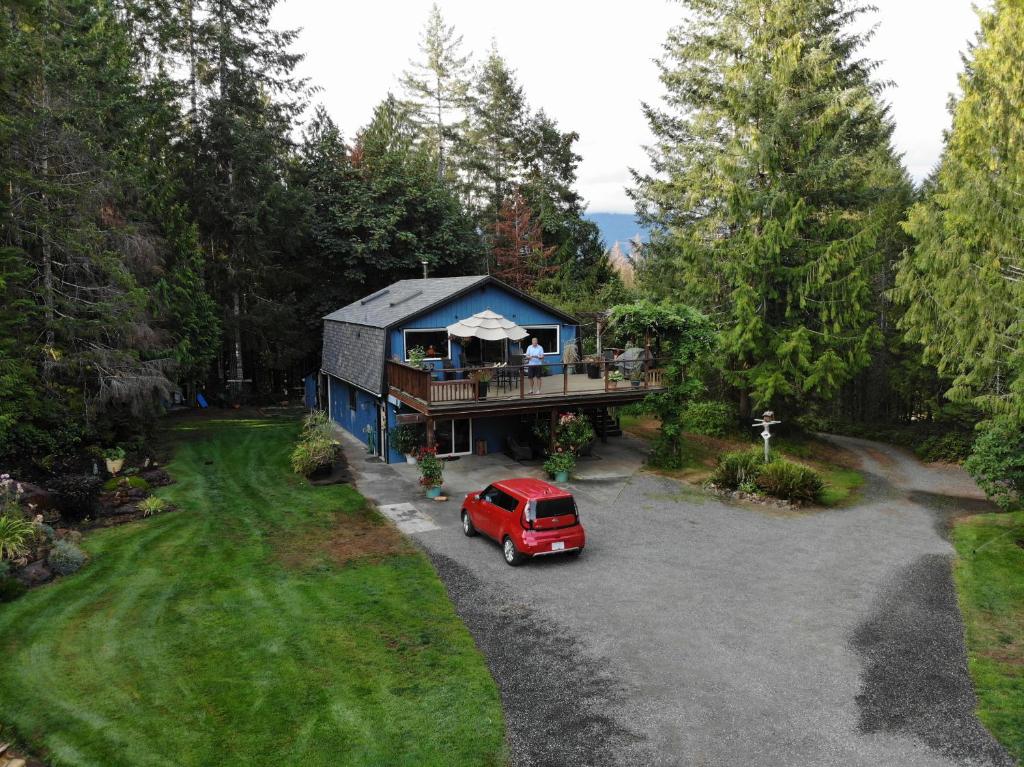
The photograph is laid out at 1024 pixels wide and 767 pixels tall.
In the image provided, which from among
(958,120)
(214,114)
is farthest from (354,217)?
(958,120)

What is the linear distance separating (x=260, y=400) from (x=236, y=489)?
1860cm

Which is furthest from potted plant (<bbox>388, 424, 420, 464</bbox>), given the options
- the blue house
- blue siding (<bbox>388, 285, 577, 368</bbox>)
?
blue siding (<bbox>388, 285, 577, 368</bbox>)

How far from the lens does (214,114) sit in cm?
3366

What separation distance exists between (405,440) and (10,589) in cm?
1263

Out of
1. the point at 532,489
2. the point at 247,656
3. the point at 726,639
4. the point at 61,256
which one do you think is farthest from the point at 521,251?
the point at 247,656

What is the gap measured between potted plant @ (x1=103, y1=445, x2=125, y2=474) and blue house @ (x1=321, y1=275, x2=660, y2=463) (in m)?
8.43

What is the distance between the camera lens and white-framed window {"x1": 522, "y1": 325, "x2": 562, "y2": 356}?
2673 cm

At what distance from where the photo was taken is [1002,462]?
17156mm

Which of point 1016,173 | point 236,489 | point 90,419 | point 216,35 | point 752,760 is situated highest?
point 216,35

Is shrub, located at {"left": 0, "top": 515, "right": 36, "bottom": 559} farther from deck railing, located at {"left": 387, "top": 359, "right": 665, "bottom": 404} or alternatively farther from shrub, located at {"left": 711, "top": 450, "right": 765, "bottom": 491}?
shrub, located at {"left": 711, "top": 450, "right": 765, "bottom": 491}

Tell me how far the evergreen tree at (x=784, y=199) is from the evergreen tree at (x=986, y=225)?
3.58 m

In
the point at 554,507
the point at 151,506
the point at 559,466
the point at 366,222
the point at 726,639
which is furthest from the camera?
the point at 366,222

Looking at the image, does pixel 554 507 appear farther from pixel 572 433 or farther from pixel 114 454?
pixel 114 454

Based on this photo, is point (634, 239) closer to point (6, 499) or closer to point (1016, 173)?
point (1016, 173)
